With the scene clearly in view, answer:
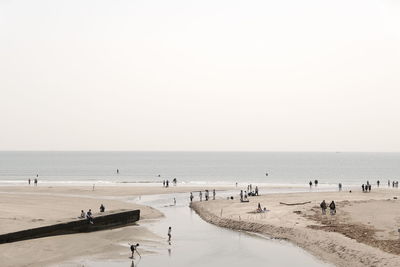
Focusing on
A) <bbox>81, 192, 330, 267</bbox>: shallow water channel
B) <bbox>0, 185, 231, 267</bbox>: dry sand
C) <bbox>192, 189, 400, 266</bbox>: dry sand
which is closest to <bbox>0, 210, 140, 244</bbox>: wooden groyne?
<bbox>0, 185, 231, 267</bbox>: dry sand

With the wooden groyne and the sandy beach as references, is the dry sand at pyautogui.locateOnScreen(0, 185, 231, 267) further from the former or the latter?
the wooden groyne

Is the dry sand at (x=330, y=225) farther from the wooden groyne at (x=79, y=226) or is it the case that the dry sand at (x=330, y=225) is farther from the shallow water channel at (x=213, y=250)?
the wooden groyne at (x=79, y=226)

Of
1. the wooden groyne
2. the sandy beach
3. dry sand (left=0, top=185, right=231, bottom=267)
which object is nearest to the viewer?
the sandy beach

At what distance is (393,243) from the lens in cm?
2948

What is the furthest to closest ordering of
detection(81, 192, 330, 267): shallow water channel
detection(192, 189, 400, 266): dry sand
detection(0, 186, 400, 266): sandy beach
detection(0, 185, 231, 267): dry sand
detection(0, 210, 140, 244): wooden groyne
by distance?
detection(0, 210, 140, 244): wooden groyne
detection(0, 185, 231, 267): dry sand
detection(0, 186, 400, 266): sandy beach
detection(192, 189, 400, 266): dry sand
detection(81, 192, 330, 267): shallow water channel

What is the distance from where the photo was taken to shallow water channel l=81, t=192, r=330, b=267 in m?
27.9

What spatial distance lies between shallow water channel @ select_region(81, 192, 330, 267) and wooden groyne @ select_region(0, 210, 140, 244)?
2.04 m

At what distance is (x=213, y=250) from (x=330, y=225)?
10862 mm

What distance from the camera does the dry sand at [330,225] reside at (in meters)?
28.1

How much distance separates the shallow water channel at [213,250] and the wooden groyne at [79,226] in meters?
2.04

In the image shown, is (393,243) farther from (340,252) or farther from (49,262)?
(49,262)

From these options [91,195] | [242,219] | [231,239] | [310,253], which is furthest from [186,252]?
[91,195]

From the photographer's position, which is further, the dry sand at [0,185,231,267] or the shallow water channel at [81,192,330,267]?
the dry sand at [0,185,231,267]

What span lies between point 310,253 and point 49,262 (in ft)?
54.0
